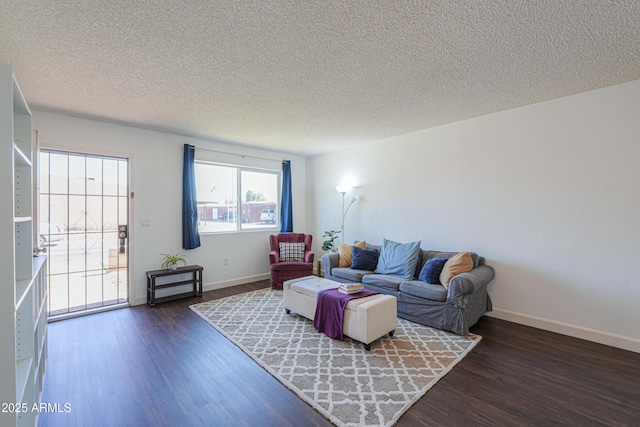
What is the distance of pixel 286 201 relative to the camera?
591 centimetres


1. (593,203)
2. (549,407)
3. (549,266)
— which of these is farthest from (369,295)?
(593,203)

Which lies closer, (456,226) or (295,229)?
(456,226)

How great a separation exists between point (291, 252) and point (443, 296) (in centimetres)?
282

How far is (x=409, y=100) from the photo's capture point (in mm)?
3176

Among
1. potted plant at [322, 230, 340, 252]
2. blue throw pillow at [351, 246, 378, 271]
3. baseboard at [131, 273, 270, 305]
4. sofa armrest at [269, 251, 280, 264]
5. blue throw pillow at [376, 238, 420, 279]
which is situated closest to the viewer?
blue throw pillow at [376, 238, 420, 279]

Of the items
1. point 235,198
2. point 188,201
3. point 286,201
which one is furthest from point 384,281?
point 188,201

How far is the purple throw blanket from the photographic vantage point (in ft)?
9.63

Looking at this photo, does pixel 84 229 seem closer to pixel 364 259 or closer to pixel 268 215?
pixel 268 215

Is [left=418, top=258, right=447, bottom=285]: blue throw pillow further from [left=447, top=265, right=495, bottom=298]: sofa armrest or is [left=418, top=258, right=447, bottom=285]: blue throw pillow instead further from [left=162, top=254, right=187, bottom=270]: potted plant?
[left=162, top=254, right=187, bottom=270]: potted plant

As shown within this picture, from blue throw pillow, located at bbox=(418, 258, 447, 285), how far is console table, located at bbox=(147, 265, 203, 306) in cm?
336

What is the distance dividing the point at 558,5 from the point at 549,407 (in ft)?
8.74

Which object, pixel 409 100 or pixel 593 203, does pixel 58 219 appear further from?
pixel 593 203

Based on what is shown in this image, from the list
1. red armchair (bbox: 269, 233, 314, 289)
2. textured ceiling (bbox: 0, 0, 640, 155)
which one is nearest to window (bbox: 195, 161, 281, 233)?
red armchair (bbox: 269, 233, 314, 289)

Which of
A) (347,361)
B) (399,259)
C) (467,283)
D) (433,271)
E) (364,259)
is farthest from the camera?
(364,259)
